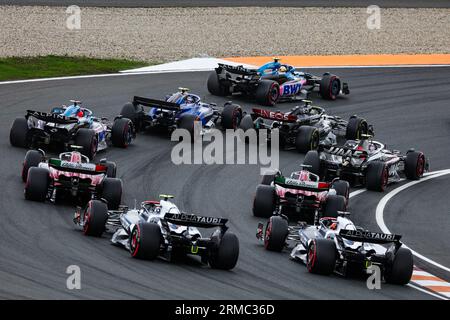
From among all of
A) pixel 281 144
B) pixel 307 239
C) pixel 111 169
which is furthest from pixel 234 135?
pixel 307 239

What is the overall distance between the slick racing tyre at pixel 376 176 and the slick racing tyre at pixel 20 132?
406 inches

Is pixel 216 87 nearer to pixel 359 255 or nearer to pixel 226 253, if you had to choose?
pixel 226 253

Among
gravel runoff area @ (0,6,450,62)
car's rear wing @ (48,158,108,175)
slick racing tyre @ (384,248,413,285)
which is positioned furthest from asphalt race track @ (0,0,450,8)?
slick racing tyre @ (384,248,413,285)

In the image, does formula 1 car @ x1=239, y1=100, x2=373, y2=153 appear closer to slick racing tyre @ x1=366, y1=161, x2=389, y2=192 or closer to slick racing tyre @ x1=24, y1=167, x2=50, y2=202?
slick racing tyre @ x1=366, y1=161, x2=389, y2=192

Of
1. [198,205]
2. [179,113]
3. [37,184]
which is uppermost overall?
[179,113]

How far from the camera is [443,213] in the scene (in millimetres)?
36219

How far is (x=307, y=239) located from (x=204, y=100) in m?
19.4

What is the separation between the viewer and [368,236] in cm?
2833

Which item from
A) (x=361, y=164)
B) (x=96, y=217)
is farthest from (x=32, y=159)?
(x=361, y=164)

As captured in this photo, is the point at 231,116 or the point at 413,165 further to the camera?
the point at 231,116

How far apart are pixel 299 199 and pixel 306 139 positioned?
8232mm

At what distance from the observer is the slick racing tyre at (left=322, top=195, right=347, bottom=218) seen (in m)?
33.0

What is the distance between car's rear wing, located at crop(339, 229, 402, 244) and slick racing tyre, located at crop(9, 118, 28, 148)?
13.6 m
